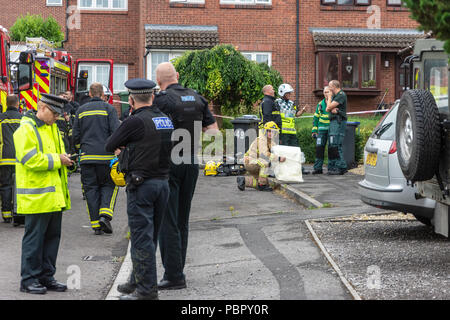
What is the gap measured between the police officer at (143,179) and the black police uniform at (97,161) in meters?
4.03

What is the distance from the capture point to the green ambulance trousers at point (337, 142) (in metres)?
16.3

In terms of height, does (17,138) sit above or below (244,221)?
above

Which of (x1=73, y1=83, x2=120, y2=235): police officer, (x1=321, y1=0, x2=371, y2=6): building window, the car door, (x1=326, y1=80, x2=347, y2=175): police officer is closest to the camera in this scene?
the car door

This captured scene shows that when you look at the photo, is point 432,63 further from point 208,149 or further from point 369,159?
point 208,149

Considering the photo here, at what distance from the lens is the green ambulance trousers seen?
16266 mm

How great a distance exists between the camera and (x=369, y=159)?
9.77 metres

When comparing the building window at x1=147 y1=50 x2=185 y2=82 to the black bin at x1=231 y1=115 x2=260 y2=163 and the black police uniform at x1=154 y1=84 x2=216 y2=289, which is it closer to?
the black bin at x1=231 y1=115 x2=260 y2=163

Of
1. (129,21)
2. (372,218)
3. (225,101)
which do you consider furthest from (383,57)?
(372,218)

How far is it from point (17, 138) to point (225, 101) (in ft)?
56.8

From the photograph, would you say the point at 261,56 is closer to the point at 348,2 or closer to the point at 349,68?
the point at 349,68

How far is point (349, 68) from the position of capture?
95.6 feet

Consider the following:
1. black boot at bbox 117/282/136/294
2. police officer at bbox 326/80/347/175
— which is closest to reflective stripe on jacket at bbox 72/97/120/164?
black boot at bbox 117/282/136/294

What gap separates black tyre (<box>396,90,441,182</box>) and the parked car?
1.35 meters

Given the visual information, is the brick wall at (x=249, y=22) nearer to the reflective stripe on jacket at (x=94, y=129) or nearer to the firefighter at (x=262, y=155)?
the firefighter at (x=262, y=155)
